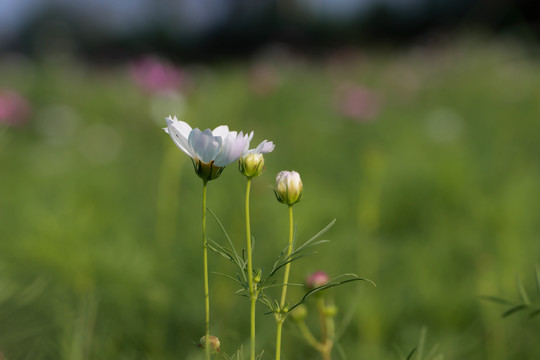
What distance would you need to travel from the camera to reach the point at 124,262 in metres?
0.97

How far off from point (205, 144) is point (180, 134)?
0.08 feet

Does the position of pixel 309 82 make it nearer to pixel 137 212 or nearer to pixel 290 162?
pixel 290 162

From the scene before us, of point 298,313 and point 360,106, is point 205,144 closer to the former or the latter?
point 298,313

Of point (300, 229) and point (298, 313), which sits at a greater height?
point (298, 313)

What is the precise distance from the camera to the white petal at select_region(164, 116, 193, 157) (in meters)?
0.36

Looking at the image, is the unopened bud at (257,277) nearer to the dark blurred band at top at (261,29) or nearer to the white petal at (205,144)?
the white petal at (205,144)

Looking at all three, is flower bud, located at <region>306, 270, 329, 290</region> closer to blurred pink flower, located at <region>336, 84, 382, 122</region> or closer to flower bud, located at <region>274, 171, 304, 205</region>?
flower bud, located at <region>274, 171, 304, 205</region>

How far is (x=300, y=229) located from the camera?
1129 millimetres

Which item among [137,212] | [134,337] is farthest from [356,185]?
[134,337]

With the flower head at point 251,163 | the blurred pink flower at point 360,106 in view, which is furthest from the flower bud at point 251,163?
the blurred pink flower at point 360,106

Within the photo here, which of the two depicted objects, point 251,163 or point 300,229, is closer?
point 251,163

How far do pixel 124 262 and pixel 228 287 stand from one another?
0.21m

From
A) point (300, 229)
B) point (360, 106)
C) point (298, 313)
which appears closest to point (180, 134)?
point (298, 313)

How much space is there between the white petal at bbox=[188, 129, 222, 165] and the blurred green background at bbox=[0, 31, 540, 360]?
23 cm
